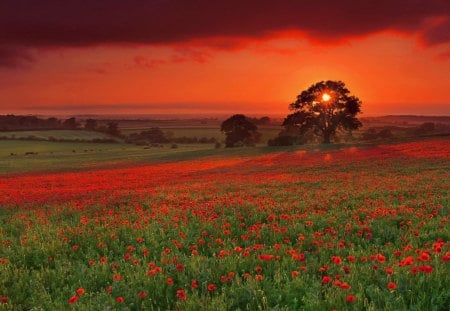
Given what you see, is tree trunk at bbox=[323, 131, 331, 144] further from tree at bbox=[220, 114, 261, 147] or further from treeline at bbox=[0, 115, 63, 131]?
treeline at bbox=[0, 115, 63, 131]

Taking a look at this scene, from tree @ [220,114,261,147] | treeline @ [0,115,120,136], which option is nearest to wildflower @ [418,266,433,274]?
tree @ [220,114,261,147]

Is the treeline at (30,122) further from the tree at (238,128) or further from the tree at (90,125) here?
the tree at (238,128)

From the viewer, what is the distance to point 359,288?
5.17 m

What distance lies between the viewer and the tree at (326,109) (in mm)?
70688

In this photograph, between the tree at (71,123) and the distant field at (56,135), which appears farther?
the tree at (71,123)

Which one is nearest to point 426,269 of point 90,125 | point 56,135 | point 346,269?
point 346,269

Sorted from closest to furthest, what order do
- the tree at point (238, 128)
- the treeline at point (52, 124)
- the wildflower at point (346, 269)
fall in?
the wildflower at point (346, 269) → the tree at point (238, 128) → the treeline at point (52, 124)

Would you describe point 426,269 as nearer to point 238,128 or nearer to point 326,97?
point 326,97

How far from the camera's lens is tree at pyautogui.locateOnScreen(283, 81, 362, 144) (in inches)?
2783

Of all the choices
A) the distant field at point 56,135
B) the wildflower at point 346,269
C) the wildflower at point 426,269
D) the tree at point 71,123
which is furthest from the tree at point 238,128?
the tree at point 71,123

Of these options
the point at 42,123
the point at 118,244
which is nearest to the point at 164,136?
the point at 42,123

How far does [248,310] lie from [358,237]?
4.44m

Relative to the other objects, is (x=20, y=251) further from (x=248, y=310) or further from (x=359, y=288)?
(x=359, y=288)

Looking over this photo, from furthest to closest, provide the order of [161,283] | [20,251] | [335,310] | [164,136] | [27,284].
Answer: [164,136], [20,251], [27,284], [161,283], [335,310]
